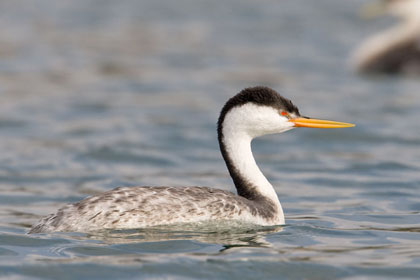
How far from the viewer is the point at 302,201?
1102 cm

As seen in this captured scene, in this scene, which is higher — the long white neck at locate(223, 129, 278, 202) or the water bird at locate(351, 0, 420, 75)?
the water bird at locate(351, 0, 420, 75)

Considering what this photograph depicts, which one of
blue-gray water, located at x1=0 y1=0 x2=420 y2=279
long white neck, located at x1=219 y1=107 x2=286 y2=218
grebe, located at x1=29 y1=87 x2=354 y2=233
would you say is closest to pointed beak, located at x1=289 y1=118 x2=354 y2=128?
grebe, located at x1=29 y1=87 x2=354 y2=233

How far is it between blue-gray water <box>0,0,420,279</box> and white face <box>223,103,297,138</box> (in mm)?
966

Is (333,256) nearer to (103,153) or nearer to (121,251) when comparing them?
(121,251)

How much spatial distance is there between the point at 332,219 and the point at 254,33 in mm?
16676

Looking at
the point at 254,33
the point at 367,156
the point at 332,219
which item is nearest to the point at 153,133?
the point at 367,156

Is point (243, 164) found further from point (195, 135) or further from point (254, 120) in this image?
point (195, 135)

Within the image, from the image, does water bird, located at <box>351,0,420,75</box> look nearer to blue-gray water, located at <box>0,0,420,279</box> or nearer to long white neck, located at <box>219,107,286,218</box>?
blue-gray water, located at <box>0,0,420,279</box>

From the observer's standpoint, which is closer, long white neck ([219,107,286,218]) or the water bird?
long white neck ([219,107,286,218])

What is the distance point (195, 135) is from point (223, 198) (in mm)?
6771

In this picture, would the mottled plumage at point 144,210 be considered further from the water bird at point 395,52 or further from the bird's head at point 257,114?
the water bird at point 395,52

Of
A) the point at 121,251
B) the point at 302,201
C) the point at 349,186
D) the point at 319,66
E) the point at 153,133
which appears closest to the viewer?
the point at 121,251

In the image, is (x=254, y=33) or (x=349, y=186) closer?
(x=349, y=186)

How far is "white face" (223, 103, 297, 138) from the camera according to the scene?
28.8 ft
